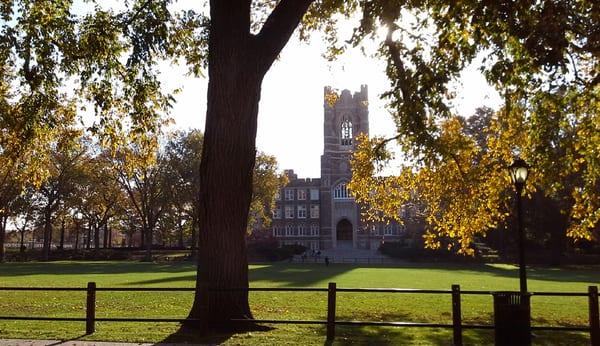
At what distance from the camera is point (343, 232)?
311 feet

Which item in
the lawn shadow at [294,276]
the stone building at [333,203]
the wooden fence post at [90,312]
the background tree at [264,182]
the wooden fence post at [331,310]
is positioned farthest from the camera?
the stone building at [333,203]

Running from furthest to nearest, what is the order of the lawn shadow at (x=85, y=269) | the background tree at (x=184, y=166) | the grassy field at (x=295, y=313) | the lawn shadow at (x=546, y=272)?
the background tree at (x=184, y=166), the lawn shadow at (x=85, y=269), the lawn shadow at (x=546, y=272), the grassy field at (x=295, y=313)

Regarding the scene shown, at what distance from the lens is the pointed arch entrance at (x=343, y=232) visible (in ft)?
306

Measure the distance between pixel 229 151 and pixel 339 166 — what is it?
84381mm

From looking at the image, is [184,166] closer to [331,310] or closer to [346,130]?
[346,130]

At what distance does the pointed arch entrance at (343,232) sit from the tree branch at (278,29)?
82474 mm

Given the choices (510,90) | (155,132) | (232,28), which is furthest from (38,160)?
(510,90)

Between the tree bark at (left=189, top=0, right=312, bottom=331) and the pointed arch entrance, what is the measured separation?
3253 inches

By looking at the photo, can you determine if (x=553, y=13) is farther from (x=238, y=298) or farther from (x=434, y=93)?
(x=238, y=298)

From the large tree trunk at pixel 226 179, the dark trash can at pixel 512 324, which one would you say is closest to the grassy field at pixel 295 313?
the large tree trunk at pixel 226 179

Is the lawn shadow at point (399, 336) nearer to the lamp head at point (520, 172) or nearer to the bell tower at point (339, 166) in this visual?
the lamp head at point (520, 172)

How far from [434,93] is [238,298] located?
6.07m

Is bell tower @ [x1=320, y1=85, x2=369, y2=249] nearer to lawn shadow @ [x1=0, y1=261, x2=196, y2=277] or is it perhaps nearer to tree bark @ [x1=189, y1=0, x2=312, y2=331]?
lawn shadow @ [x1=0, y1=261, x2=196, y2=277]

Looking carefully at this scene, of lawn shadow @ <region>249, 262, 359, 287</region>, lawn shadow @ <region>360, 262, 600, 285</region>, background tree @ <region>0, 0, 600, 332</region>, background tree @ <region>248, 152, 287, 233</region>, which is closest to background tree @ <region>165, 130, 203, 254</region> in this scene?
background tree @ <region>248, 152, 287, 233</region>
